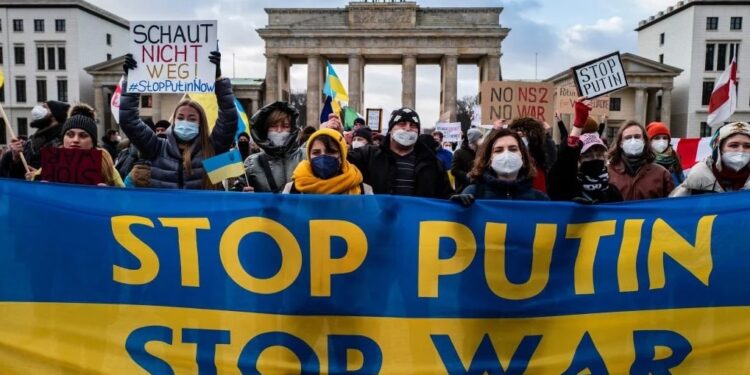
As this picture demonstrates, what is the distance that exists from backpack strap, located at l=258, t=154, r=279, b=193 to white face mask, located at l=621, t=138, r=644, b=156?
2.91 metres

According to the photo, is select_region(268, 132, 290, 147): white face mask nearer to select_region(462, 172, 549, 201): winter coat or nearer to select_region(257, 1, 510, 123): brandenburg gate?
select_region(462, 172, 549, 201): winter coat

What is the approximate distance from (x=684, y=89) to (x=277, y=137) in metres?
67.9

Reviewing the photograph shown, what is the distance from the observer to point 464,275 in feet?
11.7

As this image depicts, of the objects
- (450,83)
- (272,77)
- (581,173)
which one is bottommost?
(581,173)

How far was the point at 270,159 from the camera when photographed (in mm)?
5047

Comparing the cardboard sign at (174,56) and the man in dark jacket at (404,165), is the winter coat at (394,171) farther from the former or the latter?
the cardboard sign at (174,56)

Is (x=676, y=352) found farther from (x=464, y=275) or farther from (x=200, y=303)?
(x=200, y=303)

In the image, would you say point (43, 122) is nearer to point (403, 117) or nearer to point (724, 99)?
point (403, 117)

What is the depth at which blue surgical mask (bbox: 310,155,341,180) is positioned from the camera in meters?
4.08

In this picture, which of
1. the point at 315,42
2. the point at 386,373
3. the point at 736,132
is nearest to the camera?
the point at 386,373

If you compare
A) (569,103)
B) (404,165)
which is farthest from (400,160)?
(569,103)

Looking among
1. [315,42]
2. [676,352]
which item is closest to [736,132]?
[676,352]

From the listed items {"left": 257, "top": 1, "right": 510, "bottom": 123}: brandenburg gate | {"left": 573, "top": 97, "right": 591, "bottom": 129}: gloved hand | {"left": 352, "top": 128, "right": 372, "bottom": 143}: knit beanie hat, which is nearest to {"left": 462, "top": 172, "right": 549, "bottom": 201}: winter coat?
{"left": 573, "top": 97, "right": 591, "bottom": 129}: gloved hand

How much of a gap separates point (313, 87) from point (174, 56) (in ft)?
188
